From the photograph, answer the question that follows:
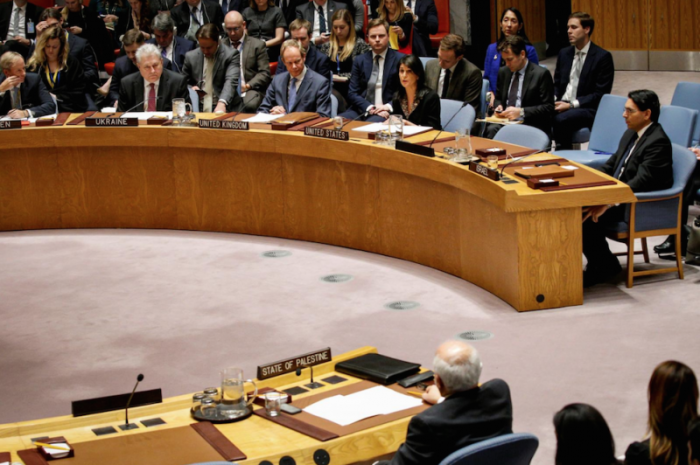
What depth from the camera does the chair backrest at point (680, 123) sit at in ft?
20.5

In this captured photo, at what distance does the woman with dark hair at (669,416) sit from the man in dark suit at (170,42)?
271 inches

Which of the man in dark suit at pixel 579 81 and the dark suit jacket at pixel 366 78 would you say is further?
the dark suit jacket at pixel 366 78

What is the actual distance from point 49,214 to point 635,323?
4518 millimetres

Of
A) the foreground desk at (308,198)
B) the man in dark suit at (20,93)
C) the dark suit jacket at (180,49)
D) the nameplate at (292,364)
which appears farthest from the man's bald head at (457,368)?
the dark suit jacket at (180,49)

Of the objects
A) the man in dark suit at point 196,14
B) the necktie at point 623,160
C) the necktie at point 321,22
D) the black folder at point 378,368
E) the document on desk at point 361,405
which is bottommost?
the document on desk at point 361,405

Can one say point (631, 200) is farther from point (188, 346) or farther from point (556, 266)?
point (188, 346)

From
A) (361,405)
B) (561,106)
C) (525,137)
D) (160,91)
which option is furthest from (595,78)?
(361,405)

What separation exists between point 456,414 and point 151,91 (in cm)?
566

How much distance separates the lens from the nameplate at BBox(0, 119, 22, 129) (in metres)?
7.12

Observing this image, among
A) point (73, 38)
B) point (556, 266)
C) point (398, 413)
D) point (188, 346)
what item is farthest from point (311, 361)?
point (73, 38)

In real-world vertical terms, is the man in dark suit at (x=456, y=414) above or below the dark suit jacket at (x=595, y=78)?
below

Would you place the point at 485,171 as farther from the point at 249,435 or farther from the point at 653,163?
the point at 249,435

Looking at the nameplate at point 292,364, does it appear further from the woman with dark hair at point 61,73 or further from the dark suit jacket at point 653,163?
the woman with dark hair at point 61,73

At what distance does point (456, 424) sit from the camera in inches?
106
